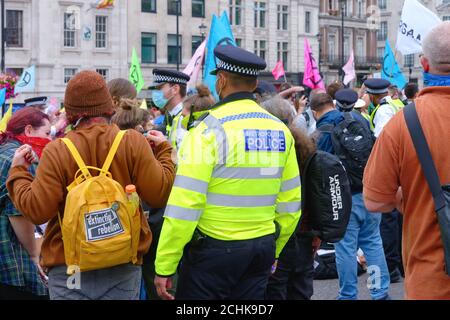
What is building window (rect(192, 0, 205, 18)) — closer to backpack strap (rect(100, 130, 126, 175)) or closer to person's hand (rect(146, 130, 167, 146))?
person's hand (rect(146, 130, 167, 146))

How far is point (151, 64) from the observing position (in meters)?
40.2

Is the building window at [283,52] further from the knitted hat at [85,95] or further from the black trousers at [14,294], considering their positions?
the knitted hat at [85,95]

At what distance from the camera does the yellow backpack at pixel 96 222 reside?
131 inches

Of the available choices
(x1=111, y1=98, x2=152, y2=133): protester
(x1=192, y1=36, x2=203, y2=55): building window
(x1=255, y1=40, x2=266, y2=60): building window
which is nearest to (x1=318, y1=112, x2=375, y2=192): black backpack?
(x1=111, y1=98, x2=152, y2=133): protester

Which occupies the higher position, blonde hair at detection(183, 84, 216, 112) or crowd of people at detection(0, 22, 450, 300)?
blonde hair at detection(183, 84, 216, 112)

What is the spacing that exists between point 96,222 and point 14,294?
1.22 meters

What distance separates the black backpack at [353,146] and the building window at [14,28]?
3254 centimetres

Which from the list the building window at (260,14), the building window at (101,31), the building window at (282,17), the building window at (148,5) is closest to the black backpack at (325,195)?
the building window at (101,31)

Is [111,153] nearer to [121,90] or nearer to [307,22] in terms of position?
[121,90]

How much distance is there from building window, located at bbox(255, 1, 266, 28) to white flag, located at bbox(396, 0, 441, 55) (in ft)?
119

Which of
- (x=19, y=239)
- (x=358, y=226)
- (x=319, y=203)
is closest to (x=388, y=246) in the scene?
(x=358, y=226)

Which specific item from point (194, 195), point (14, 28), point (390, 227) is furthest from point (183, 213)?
point (14, 28)

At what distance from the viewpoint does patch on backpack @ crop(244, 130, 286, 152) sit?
3.64 metres

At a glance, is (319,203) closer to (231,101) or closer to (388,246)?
(231,101)
